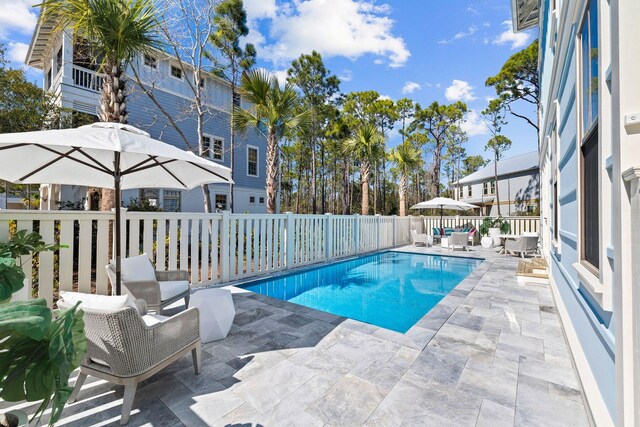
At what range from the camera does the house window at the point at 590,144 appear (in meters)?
1.85

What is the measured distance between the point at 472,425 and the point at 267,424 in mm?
1380

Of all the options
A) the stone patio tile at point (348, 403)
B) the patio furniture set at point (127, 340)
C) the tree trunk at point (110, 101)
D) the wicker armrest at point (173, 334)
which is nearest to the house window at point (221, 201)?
the tree trunk at point (110, 101)

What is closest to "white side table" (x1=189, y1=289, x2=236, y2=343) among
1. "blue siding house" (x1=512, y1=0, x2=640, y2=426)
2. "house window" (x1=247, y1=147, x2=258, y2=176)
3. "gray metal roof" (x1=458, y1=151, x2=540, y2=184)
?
"blue siding house" (x1=512, y1=0, x2=640, y2=426)

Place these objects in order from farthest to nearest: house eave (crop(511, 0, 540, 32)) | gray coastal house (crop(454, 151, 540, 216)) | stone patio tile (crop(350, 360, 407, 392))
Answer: gray coastal house (crop(454, 151, 540, 216)) < house eave (crop(511, 0, 540, 32)) < stone patio tile (crop(350, 360, 407, 392))

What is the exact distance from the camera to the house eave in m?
8.48

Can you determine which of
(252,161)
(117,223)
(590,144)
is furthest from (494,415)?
(252,161)

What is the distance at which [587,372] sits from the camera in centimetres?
205

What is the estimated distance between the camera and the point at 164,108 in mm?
12617

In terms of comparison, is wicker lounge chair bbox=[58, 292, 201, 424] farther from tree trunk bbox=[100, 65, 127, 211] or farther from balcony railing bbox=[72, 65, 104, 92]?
balcony railing bbox=[72, 65, 104, 92]

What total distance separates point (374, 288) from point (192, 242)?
156 inches

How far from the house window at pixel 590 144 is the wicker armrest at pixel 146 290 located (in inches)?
165

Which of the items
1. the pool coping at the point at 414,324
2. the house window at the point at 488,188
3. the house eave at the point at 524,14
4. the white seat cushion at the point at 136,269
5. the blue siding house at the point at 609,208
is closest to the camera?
the blue siding house at the point at 609,208

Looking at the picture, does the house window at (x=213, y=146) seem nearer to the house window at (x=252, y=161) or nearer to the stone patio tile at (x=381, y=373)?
the house window at (x=252, y=161)

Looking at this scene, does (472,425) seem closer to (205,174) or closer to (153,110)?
(205,174)
